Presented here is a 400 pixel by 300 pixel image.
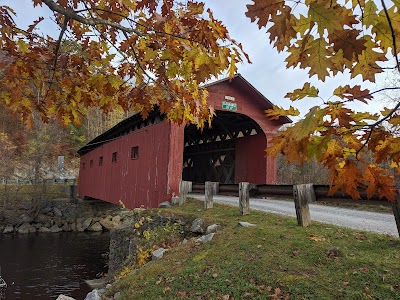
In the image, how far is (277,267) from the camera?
363 cm

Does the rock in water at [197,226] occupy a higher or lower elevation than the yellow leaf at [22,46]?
lower

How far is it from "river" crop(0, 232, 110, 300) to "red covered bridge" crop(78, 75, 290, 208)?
284 cm

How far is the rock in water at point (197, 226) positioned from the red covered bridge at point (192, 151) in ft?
8.98

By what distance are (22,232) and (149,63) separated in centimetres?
2016

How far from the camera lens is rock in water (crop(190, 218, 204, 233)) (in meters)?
6.26

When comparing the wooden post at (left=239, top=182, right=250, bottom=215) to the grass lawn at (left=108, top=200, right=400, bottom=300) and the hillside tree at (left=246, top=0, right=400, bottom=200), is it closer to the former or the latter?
the grass lawn at (left=108, top=200, right=400, bottom=300)

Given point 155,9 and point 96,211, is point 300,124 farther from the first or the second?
point 96,211

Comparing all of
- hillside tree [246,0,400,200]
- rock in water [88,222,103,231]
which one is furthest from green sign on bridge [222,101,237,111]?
rock in water [88,222,103,231]

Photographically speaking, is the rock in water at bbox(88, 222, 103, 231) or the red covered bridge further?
the rock in water at bbox(88, 222, 103, 231)

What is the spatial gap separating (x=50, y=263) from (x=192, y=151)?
8570mm

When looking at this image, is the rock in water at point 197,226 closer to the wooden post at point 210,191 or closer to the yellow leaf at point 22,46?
the wooden post at point 210,191

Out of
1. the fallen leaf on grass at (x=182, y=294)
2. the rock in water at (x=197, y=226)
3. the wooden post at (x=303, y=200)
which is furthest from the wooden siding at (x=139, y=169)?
the fallen leaf on grass at (x=182, y=294)

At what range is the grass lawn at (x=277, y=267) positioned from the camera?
313cm

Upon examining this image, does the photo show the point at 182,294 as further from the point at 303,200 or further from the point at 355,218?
the point at 355,218
